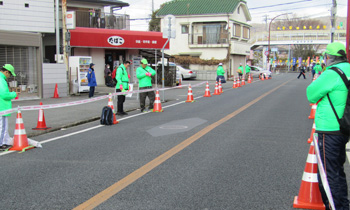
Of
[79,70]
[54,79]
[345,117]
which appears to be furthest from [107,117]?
[79,70]

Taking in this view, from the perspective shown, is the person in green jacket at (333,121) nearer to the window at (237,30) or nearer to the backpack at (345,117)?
the backpack at (345,117)

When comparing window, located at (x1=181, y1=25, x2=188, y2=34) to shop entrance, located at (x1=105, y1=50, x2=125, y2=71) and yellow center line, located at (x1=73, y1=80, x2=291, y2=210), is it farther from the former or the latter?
yellow center line, located at (x1=73, y1=80, x2=291, y2=210)

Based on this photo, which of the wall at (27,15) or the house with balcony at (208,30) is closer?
the wall at (27,15)

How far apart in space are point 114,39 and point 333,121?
23675 millimetres

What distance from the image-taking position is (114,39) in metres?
26.5

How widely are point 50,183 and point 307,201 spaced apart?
352 centimetres

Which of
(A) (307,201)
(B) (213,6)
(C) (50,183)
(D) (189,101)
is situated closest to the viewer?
(A) (307,201)

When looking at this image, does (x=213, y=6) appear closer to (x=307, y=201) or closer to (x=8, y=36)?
(x=8, y=36)

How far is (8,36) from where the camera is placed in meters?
17.2

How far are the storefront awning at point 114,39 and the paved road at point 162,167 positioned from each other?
50.3ft

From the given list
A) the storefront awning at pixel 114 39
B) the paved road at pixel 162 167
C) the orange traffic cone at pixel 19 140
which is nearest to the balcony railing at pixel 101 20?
the storefront awning at pixel 114 39

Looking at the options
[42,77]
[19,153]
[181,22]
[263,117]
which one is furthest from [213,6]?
[19,153]

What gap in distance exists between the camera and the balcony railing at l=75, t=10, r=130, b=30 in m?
26.1

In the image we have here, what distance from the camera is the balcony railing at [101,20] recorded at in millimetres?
26141
